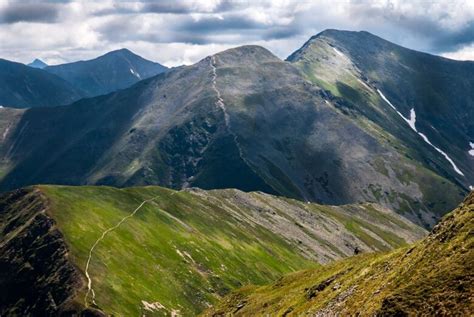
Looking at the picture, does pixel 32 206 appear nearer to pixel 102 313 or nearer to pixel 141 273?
pixel 141 273

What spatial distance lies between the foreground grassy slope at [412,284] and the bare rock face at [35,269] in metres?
73.5

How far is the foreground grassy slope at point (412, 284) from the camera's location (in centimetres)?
5291

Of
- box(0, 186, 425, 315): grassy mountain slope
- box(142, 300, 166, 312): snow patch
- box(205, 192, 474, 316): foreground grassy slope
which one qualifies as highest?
box(205, 192, 474, 316): foreground grassy slope

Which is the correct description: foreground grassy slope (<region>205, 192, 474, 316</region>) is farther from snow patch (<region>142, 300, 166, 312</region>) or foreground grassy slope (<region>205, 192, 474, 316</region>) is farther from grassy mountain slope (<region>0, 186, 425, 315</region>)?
grassy mountain slope (<region>0, 186, 425, 315</region>)

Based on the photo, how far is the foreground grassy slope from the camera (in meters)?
52.9

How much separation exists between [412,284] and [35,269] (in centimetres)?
13049

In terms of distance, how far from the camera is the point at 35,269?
6476 inches

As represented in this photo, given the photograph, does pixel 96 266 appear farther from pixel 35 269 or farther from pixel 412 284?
pixel 412 284

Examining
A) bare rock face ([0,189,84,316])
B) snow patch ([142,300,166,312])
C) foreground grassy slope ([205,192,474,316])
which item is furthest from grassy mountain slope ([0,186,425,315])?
foreground grassy slope ([205,192,474,316])

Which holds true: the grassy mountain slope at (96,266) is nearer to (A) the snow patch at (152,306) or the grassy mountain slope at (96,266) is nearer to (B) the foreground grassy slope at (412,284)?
(A) the snow patch at (152,306)

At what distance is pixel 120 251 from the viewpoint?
171m

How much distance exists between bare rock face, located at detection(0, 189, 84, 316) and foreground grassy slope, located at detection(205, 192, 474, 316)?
7346cm

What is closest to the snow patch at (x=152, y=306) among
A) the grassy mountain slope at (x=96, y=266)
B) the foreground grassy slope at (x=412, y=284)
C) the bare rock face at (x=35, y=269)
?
the grassy mountain slope at (x=96, y=266)

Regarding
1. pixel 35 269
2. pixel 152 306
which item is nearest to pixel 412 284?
pixel 152 306
